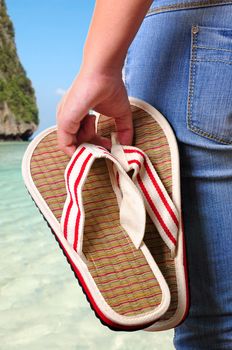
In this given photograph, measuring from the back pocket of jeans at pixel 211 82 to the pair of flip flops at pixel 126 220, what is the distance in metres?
0.06

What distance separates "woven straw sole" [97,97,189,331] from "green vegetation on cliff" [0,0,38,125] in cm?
2066

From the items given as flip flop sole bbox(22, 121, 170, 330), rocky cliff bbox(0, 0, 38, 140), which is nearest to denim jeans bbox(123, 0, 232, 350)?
flip flop sole bbox(22, 121, 170, 330)

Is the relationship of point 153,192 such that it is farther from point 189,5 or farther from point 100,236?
point 189,5

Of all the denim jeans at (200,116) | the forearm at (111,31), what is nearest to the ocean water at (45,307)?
the denim jeans at (200,116)

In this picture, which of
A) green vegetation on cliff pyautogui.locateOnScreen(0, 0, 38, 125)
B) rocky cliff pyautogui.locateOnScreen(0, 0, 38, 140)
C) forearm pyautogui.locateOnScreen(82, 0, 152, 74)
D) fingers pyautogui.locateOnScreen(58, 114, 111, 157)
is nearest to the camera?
forearm pyautogui.locateOnScreen(82, 0, 152, 74)

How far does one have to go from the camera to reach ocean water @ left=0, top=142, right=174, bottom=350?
5.15 ft

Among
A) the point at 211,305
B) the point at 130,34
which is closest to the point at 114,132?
the point at 130,34

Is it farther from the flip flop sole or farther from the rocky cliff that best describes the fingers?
the rocky cliff

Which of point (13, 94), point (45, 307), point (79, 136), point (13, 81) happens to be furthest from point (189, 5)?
point (13, 81)

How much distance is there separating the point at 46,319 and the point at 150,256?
3.84ft

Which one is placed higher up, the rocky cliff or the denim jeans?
the denim jeans

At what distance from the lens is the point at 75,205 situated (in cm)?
71

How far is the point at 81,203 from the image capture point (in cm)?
69

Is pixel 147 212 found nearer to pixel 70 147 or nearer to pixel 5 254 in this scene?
pixel 70 147
